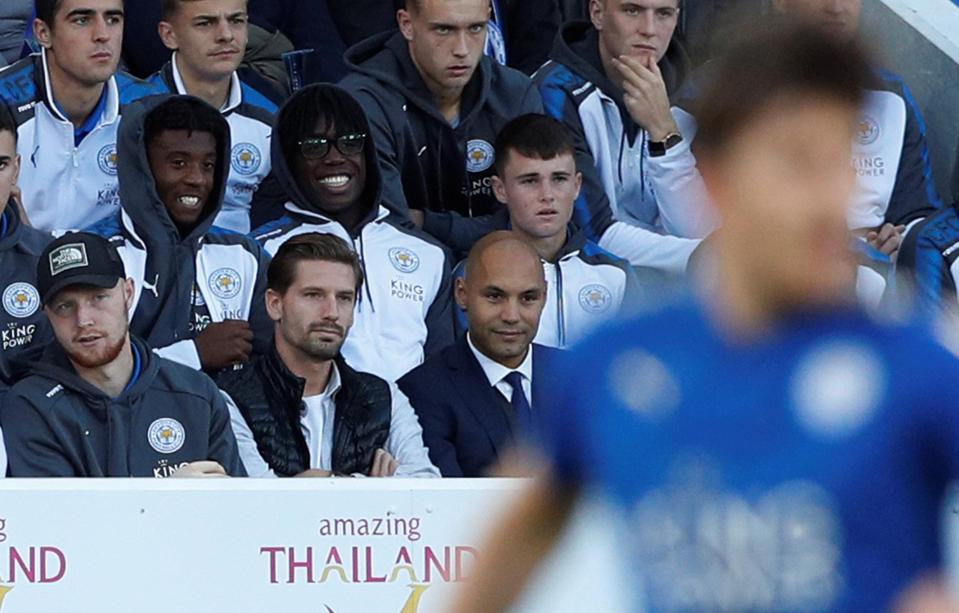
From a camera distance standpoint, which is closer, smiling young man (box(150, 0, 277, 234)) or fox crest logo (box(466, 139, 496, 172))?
smiling young man (box(150, 0, 277, 234))

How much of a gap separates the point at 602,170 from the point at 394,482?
204cm

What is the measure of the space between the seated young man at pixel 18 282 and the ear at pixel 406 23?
1.58 m

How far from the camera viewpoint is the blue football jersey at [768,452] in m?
1.96

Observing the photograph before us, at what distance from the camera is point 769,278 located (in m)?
1.99

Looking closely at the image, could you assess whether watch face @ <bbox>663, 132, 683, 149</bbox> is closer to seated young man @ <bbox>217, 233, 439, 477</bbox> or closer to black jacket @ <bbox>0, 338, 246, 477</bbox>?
seated young man @ <bbox>217, 233, 439, 477</bbox>

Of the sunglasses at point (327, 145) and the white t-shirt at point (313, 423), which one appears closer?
the white t-shirt at point (313, 423)

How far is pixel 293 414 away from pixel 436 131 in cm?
140

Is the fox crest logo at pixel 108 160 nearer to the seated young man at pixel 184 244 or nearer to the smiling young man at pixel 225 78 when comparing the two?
the seated young man at pixel 184 244

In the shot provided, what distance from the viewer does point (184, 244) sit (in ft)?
19.9

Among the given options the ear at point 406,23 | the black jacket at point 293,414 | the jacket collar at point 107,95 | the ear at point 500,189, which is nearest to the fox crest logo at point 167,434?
the black jacket at point 293,414

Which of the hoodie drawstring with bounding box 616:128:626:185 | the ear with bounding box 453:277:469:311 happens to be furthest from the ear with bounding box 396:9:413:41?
the ear with bounding box 453:277:469:311

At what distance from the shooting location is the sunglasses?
6.30 meters

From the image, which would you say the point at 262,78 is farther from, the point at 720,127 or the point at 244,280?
the point at 720,127

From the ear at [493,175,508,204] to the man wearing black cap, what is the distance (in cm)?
141
